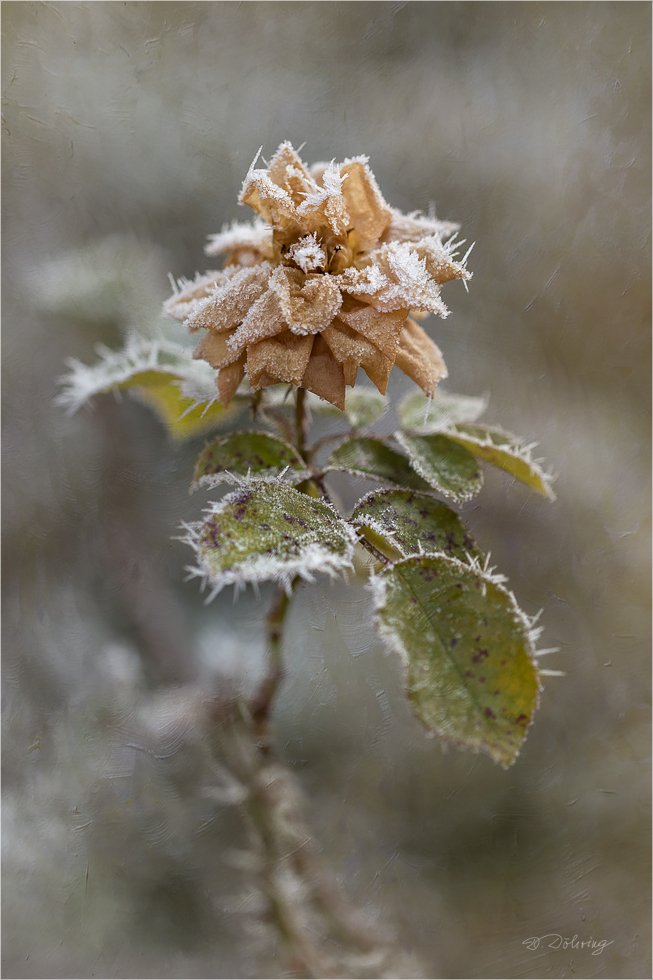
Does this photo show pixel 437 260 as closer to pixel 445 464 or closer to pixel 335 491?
pixel 445 464

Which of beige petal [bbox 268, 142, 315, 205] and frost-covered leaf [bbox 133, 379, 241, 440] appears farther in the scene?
frost-covered leaf [bbox 133, 379, 241, 440]

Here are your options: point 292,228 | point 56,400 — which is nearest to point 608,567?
point 292,228

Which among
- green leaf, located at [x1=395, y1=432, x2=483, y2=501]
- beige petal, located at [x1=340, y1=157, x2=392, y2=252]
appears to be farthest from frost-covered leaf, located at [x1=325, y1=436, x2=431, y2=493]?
beige petal, located at [x1=340, y1=157, x2=392, y2=252]

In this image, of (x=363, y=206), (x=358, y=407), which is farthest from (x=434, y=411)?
(x=363, y=206)

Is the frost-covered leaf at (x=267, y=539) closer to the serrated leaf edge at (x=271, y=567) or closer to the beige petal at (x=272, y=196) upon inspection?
the serrated leaf edge at (x=271, y=567)

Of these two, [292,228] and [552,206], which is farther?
[552,206]

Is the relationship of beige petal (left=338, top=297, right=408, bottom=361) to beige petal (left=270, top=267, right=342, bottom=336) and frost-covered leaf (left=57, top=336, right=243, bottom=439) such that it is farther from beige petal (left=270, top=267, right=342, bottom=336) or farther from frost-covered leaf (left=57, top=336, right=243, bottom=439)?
frost-covered leaf (left=57, top=336, right=243, bottom=439)

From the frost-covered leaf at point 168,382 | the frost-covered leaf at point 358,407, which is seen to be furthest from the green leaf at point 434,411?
the frost-covered leaf at point 168,382

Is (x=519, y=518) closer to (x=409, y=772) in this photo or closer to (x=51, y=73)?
(x=409, y=772)
